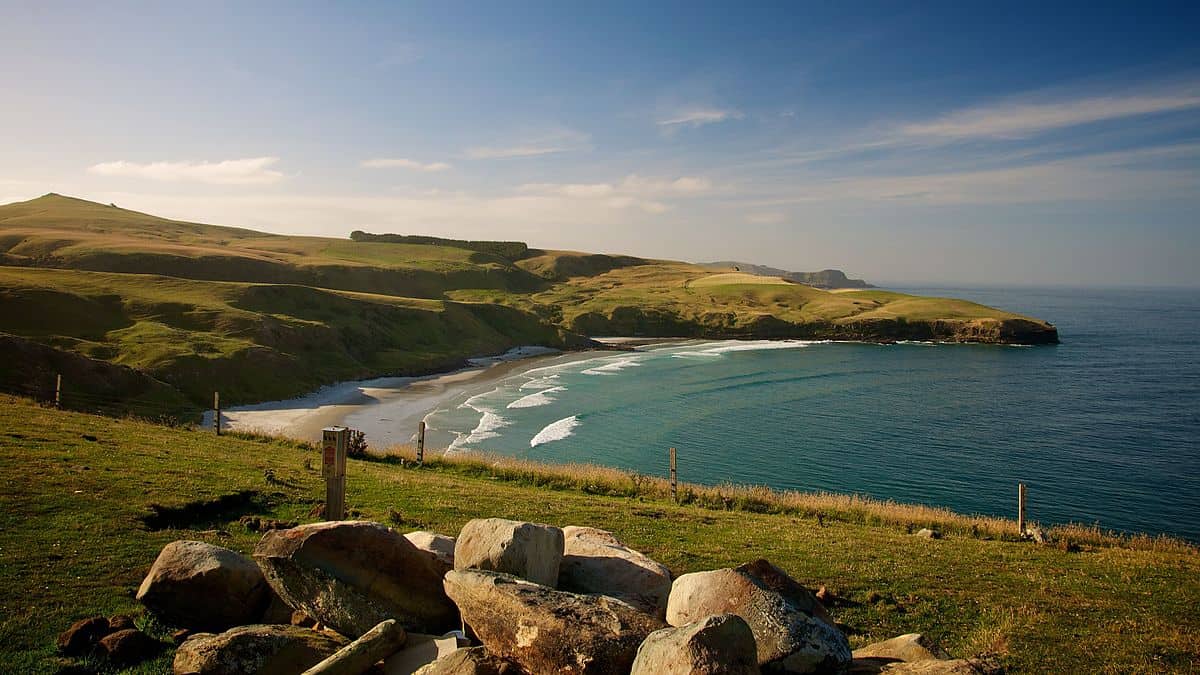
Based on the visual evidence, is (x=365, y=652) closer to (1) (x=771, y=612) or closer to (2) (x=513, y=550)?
(2) (x=513, y=550)

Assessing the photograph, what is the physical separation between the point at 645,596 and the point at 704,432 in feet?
157

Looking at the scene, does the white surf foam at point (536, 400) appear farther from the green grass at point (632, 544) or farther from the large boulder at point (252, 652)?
the large boulder at point (252, 652)

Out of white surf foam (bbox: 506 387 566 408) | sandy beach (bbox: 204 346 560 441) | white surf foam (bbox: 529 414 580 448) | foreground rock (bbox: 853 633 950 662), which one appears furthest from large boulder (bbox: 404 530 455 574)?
white surf foam (bbox: 506 387 566 408)

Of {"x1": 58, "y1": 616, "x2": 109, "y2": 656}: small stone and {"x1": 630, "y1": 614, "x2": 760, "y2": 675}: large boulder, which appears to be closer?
{"x1": 630, "y1": 614, "x2": 760, "y2": 675}: large boulder

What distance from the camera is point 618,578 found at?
10.6 meters

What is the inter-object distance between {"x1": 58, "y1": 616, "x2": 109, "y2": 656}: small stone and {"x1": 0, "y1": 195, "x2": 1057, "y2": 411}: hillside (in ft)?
121

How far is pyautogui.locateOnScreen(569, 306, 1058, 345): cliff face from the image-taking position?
456 feet

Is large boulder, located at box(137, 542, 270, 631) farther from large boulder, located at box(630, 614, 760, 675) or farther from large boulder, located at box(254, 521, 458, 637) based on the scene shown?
large boulder, located at box(630, 614, 760, 675)

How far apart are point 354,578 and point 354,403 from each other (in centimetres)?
5728

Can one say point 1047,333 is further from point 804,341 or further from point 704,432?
point 704,432

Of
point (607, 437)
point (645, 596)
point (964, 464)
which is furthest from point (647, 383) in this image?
point (645, 596)

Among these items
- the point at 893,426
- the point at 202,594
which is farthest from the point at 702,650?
the point at 893,426

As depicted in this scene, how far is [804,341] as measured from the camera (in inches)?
5468

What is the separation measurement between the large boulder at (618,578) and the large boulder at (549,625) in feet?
4.96
